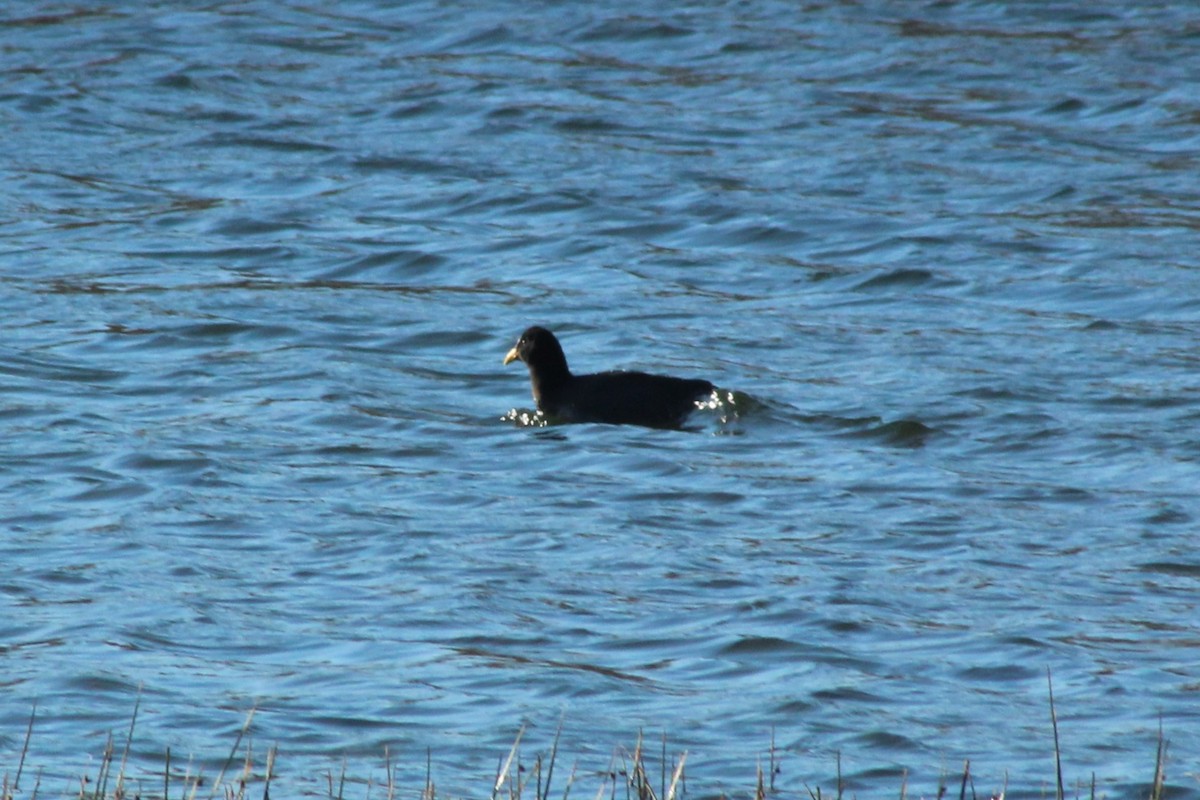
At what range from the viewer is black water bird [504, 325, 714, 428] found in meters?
12.8

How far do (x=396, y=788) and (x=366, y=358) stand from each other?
7.99 metres

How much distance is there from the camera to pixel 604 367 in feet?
48.3

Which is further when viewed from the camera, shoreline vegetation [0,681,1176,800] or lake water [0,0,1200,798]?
lake water [0,0,1200,798]

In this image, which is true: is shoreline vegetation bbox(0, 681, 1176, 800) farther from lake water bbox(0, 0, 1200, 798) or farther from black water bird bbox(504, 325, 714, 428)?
black water bird bbox(504, 325, 714, 428)

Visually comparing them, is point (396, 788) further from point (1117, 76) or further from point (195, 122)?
point (1117, 76)

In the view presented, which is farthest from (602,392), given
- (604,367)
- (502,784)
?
(502,784)

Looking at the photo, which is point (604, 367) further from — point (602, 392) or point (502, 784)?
point (502, 784)

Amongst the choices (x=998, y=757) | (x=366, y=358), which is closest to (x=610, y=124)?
(x=366, y=358)

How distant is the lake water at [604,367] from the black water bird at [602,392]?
129 mm

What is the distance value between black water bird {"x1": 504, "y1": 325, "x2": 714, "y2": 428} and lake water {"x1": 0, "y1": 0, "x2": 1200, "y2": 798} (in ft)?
0.42

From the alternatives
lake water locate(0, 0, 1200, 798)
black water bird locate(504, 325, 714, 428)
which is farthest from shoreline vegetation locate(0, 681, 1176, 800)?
black water bird locate(504, 325, 714, 428)

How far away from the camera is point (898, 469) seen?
38.9 ft

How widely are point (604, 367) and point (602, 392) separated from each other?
1703 millimetres

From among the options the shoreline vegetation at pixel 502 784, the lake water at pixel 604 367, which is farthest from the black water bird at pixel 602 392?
the shoreline vegetation at pixel 502 784
